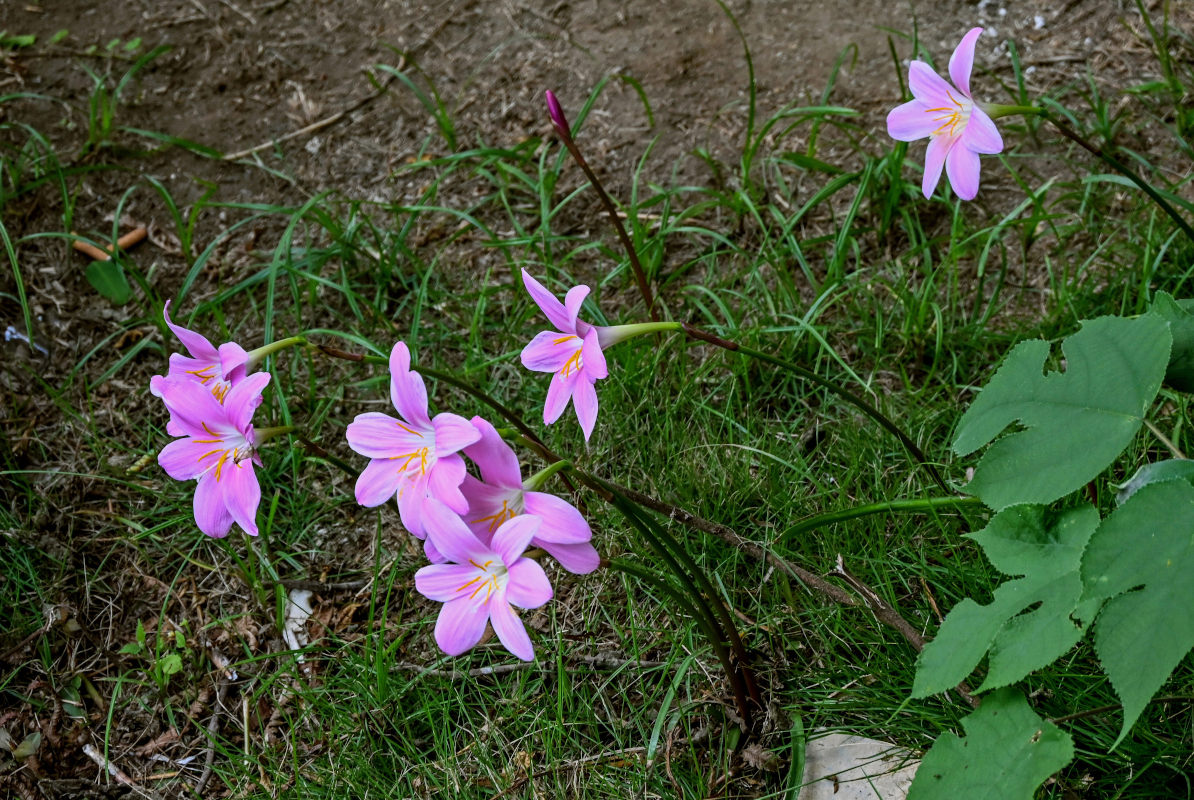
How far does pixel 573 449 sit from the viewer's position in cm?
247

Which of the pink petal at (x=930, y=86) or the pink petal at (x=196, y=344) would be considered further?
the pink petal at (x=930, y=86)

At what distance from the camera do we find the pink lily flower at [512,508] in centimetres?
126

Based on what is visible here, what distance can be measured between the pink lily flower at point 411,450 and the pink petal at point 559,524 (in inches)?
4.0

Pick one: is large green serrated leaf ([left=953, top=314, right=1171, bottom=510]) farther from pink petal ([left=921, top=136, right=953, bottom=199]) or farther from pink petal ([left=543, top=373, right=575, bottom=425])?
pink petal ([left=543, top=373, right=575, bottom=425])

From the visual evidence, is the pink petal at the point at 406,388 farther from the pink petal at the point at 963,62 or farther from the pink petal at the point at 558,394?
the pink petal at the point at 963,62

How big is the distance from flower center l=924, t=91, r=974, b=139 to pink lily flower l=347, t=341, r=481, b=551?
111cm

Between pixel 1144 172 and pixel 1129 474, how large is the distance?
1.18 meters

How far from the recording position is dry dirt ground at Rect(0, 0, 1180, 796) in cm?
307

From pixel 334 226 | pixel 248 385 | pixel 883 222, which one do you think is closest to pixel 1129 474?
pixel 883 222

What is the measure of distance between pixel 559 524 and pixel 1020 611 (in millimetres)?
743

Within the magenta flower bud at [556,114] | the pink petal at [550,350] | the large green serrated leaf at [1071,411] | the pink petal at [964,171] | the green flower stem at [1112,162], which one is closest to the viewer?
the large green serrated leaf at [1071,411]

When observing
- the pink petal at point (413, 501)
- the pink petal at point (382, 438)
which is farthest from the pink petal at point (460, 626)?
the pink petal at point (382, 438)

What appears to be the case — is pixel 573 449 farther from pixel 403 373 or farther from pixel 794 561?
pixel 403 373

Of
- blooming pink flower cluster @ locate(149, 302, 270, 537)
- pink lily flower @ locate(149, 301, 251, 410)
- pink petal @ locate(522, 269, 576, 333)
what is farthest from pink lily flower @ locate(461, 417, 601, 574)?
pink lily flower @ locate(149, 301, 251, 410)
